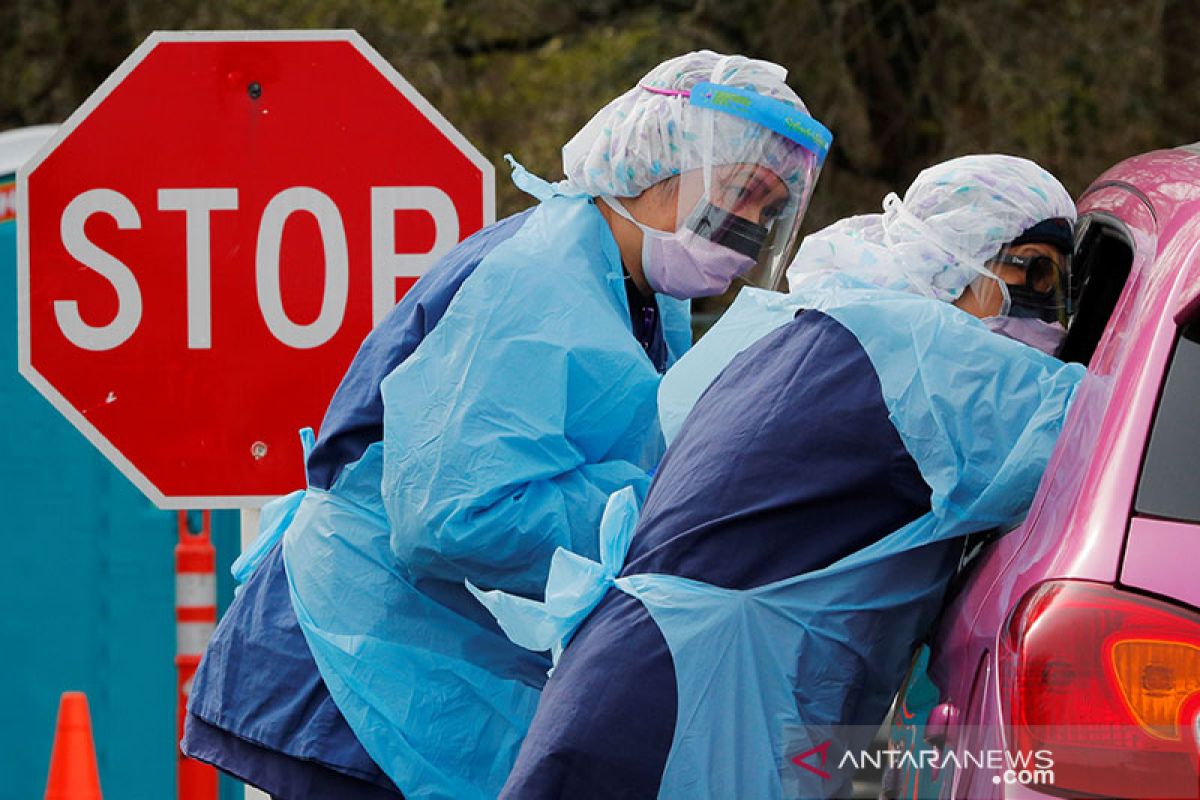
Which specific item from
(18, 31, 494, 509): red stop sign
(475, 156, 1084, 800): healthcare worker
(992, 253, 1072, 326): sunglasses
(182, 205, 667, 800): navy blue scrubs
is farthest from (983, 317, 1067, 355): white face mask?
(18, 31, 494, 509): red stop sign

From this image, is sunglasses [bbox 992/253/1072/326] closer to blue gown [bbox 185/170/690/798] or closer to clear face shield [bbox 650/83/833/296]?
clear face shield [bbox 650/83/833/296]

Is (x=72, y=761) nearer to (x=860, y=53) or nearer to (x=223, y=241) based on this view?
(x=223, y=241)

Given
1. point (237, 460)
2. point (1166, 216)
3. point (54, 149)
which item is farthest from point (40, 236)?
point (1166, 216)

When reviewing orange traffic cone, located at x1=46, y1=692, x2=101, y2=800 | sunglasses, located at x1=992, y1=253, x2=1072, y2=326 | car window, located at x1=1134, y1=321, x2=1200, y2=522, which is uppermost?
car window, located at x1=1134, y1=321, x2=1200, y2=522

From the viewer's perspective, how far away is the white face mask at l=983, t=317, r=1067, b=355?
2980mm

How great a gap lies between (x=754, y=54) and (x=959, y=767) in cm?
876

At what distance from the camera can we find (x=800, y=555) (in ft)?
8.39

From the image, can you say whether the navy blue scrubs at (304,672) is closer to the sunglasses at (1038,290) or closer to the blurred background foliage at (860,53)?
the sunglasses at (1038,290)

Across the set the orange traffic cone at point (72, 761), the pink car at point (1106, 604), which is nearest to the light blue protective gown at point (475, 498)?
the pink car at point (1106, 604)

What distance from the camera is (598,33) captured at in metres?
11.6

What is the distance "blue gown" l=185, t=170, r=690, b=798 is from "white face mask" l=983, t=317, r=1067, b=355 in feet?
1.81

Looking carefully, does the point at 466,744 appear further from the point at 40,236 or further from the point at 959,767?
the point at 40,236

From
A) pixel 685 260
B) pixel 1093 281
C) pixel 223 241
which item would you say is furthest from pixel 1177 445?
pixel 223 241

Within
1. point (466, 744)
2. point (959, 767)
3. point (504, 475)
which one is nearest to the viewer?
point (959, 767)
